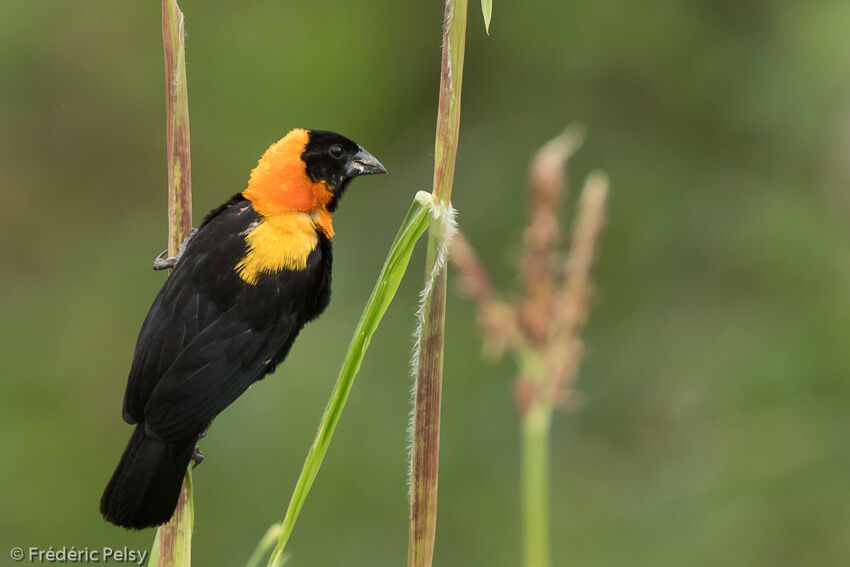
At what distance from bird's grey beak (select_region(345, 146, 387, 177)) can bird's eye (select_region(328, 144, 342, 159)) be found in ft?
0.09

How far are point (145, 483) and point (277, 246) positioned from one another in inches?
24.4

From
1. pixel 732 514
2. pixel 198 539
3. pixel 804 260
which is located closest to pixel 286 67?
pixel 198 539

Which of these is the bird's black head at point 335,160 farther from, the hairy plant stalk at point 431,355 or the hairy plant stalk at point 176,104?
the hairy plant stalk at point 431,355

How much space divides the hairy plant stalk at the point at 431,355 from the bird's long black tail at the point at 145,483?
39cm

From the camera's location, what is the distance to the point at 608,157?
4.42m

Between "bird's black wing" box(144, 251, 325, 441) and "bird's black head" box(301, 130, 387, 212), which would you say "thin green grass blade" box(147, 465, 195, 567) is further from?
"bird's black head" box(301, 130, 387, 212)

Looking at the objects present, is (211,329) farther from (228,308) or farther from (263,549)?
(263,549)

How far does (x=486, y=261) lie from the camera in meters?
4.18

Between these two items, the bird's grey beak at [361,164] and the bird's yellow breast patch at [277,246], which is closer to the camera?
the bird's yellow breast patch at [277,246]

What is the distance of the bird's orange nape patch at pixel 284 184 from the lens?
2129 millimetres

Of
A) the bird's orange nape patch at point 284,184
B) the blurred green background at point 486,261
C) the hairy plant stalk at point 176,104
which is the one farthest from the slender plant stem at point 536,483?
the blurred green background at point 486,261

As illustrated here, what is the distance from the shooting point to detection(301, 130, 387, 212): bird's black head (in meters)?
2.19

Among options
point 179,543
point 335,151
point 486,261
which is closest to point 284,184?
point 335,151

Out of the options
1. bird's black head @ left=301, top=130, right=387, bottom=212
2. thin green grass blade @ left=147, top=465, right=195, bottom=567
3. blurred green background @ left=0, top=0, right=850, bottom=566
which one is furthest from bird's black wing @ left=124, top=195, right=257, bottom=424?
blurred green background @ left=0, top=0, right=850, bottom=566
